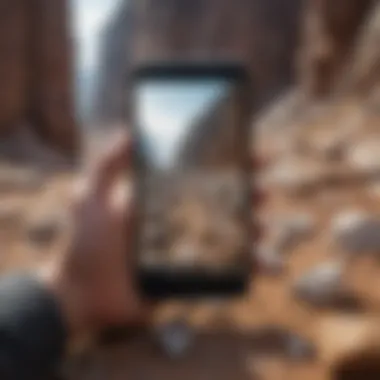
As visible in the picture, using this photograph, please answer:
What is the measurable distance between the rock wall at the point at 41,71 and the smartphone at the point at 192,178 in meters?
1.09

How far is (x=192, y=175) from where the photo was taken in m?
0.38

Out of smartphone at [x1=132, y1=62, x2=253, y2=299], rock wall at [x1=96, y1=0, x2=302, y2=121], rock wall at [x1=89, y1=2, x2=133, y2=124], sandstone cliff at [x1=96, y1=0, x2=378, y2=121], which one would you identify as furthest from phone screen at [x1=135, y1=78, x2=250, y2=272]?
rock wall at [x1=96, y1=0, x2=302, y2=121]

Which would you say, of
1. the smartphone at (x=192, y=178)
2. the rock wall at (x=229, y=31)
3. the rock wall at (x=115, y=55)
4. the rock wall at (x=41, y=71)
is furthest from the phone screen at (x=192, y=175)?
the rock wall at (x=229, y=31)

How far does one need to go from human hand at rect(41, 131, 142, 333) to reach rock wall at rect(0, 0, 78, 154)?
1.06 metres

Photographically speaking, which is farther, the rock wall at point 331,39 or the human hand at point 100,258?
the rock wall at point 331,39

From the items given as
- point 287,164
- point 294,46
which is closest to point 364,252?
point 287,164

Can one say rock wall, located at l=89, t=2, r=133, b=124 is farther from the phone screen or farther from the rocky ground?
the phone screen

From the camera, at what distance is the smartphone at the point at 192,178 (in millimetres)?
374

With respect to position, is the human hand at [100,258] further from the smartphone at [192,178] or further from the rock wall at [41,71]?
the rock wall at [41,71]

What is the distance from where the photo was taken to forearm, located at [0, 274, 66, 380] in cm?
33

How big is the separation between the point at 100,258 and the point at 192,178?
2.6 inches

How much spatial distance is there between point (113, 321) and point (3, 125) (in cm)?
109

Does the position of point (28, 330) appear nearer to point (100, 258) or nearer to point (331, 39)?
point (100, 258)

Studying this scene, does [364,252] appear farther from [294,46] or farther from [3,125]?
[294,46]
